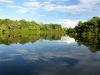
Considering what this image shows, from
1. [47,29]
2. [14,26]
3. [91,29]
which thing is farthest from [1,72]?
[47,29]

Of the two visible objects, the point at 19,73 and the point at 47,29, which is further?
the point at 47,29

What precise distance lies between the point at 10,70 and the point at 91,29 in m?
73.8

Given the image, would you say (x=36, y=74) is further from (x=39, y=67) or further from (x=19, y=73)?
(x=39, y=67)

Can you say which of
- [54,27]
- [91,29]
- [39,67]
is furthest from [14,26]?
[39,67]

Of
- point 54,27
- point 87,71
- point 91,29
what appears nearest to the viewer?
point 87,71

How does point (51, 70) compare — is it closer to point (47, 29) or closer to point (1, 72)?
point (1, 72)

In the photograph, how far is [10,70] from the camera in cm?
1533

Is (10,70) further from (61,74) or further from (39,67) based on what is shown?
(61,74)

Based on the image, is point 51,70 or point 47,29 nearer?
point 51,70

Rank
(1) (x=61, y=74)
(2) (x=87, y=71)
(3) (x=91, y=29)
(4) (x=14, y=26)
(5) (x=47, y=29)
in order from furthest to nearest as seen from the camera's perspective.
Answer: (5) (x=47, y=29) < (4) (x=14, y=26) < (3) (x=91, y=29) < (2) (x=87, y=71) < (1) (x=61, y=74)

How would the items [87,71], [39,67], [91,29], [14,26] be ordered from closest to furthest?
1. [87,71]
2. [39,67]
3. [91,29]
4. [14,26]

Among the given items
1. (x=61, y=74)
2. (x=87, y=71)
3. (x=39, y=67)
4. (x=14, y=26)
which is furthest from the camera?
(x=14, y=26)

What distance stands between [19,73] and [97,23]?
Result: 248ft

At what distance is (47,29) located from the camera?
13500 cm
